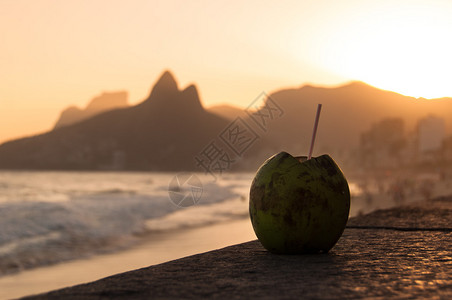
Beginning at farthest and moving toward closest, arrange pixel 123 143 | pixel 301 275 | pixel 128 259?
1. pixel 123 143
2. pixel 128 259
3. pixel 301 275

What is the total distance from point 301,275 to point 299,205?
82cm

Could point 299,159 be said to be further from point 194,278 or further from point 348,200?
point 194,278

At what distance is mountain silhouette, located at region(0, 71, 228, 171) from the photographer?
15788cm

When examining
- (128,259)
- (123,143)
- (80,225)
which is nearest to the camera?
(128,259)

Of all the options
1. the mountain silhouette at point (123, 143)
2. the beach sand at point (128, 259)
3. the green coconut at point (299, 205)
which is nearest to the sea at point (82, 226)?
the beach sand at point (128, 259)

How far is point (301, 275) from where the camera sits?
3.39m

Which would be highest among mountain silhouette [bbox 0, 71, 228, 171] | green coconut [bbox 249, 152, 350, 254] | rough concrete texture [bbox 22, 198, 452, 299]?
mountain silhouette [bbox 0, 71, 228, 171]

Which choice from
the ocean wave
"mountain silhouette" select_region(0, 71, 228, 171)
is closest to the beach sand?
the ocean wave

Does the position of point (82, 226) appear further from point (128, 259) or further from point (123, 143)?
point (123, 143)

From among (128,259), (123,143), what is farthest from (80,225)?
(123,143)

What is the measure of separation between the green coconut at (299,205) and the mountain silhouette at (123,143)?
149584 mm

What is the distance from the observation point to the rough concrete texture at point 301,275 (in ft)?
9.46

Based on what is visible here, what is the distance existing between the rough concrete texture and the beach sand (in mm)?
4866

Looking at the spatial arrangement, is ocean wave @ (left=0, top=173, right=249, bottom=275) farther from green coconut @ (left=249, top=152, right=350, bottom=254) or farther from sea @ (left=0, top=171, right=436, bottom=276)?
green coconut @ (left=249, top=152, right=350, bottom=254)
